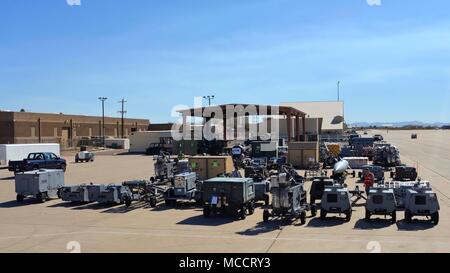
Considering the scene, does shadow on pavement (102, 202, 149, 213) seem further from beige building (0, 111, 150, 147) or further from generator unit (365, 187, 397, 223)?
beige building (0, 111, 150, 147)

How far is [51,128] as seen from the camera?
295ft

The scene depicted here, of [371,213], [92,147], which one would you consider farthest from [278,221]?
[92,147]

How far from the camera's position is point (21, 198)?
23719 mm

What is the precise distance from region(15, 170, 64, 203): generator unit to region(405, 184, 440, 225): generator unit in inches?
645

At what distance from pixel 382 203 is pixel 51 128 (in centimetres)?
8229

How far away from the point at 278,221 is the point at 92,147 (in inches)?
2956

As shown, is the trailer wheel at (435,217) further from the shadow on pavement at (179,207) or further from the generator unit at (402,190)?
the shadow on pavement at (179,207)

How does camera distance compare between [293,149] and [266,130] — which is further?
[266,130]

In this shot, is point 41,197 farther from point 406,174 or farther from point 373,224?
point 406,174

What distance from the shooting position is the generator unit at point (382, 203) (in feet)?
55.1

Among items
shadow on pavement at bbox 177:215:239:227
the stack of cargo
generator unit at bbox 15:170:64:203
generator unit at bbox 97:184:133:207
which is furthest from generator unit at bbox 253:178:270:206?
the stack of cargo

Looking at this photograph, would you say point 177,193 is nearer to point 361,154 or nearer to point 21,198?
point 21,198
